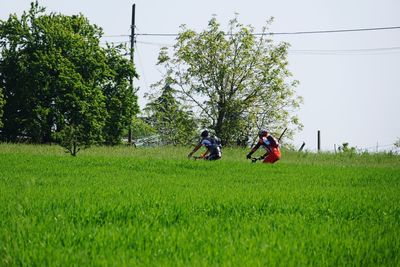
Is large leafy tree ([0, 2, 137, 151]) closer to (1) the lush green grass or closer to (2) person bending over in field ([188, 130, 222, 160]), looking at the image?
(2) person bending over in field ([188, 130, 222, 160])

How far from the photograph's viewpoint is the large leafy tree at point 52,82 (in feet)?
131

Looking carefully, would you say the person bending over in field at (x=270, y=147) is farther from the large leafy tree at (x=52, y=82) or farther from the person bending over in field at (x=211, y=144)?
the large leafy tree at (x=52, y=82)

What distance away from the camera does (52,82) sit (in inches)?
1593

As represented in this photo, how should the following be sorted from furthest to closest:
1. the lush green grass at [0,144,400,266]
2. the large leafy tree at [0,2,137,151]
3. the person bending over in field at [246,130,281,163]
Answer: the large leafy tree at [0,2,137,151]
the person bending over in field at [246,130,281,163]
the lush green grass at [0,144,400,266]

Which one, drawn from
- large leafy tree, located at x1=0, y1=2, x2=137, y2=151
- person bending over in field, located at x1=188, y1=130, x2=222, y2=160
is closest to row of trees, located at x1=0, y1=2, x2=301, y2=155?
large leafy tree, located at x1=0, y1=2, x2=137, y2=151

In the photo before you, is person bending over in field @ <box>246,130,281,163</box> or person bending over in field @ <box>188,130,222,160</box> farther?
person bending over in field @ <box>188,130,222,160</box>

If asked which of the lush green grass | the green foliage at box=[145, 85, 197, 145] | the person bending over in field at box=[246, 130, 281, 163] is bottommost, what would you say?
the lush green grass

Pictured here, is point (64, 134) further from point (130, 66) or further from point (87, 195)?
point (130, 66)

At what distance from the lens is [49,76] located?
40094 millimetres

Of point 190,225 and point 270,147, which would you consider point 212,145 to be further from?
point 190,225

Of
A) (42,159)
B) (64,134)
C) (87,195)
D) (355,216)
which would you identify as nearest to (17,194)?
(87,195)

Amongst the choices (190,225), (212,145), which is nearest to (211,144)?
(212,145)

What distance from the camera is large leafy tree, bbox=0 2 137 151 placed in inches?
1570

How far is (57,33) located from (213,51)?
46.0 ft
